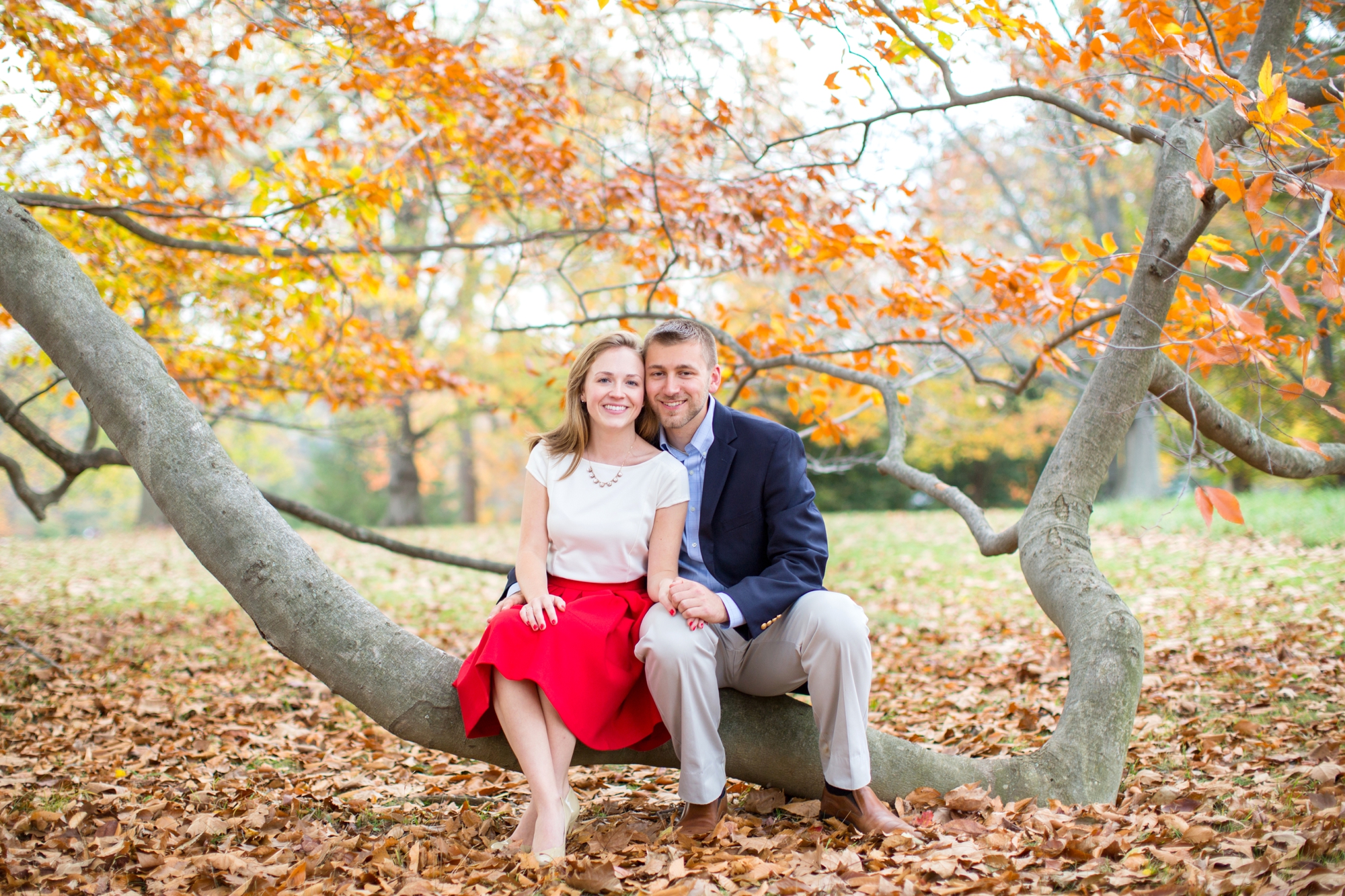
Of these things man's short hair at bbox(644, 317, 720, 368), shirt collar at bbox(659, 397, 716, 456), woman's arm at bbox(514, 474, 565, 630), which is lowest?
woman's arm at bbox(514, 474, 565, 630)

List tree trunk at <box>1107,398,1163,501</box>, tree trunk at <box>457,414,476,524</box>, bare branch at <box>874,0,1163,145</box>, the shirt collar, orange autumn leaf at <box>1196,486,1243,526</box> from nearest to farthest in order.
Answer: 1. orange autumn leaf at <box>1196,486,1243,526</box>
2. the shirt collar
3. bare branch at <box>874,0,1163,145</box>
4. tree trunk at <box>1107,398,1163,501</box>
5. tree trunk at <box>457,414,476,524</box>

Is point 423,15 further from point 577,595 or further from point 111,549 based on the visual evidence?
point 111,549

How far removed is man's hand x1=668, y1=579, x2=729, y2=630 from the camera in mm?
2631

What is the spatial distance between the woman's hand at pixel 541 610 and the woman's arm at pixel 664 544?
11.6 inches

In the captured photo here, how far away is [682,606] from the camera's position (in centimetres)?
263

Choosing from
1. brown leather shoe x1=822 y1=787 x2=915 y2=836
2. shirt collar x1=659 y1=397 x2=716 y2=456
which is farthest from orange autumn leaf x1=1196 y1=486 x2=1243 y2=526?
shirt collar x1=659 y1=397 x2=716 y2=456

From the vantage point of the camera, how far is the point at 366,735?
4406 millimetres

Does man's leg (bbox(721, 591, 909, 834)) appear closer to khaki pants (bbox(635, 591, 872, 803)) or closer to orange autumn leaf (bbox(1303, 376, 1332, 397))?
khaki pants (bbox(635, 591, 872, 803))

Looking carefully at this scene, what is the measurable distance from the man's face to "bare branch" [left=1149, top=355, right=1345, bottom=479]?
6.34 ft

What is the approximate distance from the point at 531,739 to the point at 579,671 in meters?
0.24

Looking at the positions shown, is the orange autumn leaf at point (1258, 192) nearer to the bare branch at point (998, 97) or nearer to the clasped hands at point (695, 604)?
the bare branch at point (998, 97)

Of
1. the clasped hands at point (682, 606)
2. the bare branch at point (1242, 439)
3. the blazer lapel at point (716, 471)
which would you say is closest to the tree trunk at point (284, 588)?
the clasped hands at point (682, 606)

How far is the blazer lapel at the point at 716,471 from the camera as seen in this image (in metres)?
2.97

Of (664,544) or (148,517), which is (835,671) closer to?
(664,544)
